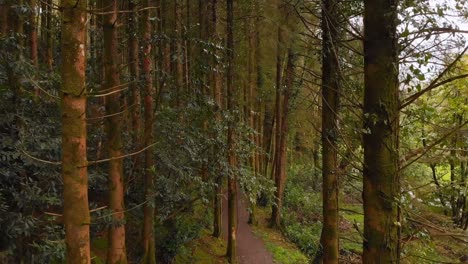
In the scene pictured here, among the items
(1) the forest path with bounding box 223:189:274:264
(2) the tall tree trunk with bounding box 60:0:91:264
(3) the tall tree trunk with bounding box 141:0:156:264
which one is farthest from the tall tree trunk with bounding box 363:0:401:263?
(1) the forest path with bounding box 223:189:274:264

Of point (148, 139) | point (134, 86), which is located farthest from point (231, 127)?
point (134, 86)

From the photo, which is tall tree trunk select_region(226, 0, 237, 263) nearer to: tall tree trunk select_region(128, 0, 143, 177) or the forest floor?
the forest floor

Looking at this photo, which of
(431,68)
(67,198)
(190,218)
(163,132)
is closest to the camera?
(67,198)

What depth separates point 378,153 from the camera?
267 cm

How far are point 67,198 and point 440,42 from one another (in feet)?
9.70

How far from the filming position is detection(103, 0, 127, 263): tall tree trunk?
227 inches

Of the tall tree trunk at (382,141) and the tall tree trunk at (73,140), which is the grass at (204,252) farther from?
the tall tree trunk at (382,141)

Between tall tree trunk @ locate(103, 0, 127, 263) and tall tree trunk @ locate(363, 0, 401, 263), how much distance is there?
13.2ft

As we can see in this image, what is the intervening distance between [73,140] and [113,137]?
3298mm

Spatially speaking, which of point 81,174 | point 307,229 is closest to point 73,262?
point 81,174

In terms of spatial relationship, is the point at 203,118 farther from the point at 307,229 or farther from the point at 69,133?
the point at 307,229

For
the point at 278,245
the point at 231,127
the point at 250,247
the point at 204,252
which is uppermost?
the point at 231,127

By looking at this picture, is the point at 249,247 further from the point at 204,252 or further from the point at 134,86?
the point at 134,86

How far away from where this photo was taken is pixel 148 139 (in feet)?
23.6
